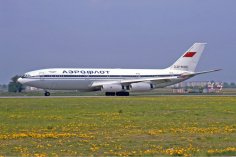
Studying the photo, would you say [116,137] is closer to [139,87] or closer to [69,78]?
[69,78]

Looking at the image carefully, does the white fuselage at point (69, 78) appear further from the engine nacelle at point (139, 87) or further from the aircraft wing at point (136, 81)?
the engine nacelle at point (139, 87)

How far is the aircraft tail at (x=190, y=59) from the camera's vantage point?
2958 inches

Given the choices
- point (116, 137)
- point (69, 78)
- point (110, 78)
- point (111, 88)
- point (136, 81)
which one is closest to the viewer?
point (116, 137)

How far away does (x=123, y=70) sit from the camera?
72.2 m

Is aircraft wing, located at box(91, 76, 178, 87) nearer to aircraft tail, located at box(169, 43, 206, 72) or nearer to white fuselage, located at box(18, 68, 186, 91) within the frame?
white fuselage, located at box(18, 68, 186, 91)

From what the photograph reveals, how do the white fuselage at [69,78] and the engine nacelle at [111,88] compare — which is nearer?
the white fuselage at [69,78]

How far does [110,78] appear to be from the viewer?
6994 cm

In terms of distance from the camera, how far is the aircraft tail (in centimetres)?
7512

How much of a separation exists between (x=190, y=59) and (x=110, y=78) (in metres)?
13.0

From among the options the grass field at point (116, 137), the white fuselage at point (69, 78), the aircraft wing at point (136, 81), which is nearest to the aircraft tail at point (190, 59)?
the aircraft wing at point (136, 81)

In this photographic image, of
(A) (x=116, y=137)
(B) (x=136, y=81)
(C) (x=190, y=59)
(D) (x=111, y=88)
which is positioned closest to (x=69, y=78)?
(D) (x=111, y=88)

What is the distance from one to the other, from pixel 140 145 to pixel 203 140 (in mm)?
2522

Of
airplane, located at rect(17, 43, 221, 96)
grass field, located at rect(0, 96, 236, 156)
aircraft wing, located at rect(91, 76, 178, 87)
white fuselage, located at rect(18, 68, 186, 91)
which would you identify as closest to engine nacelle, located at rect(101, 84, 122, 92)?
airplane, located at rect(17, 43, 221, 96)

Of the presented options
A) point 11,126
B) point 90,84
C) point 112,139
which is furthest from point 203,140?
point 90,84
